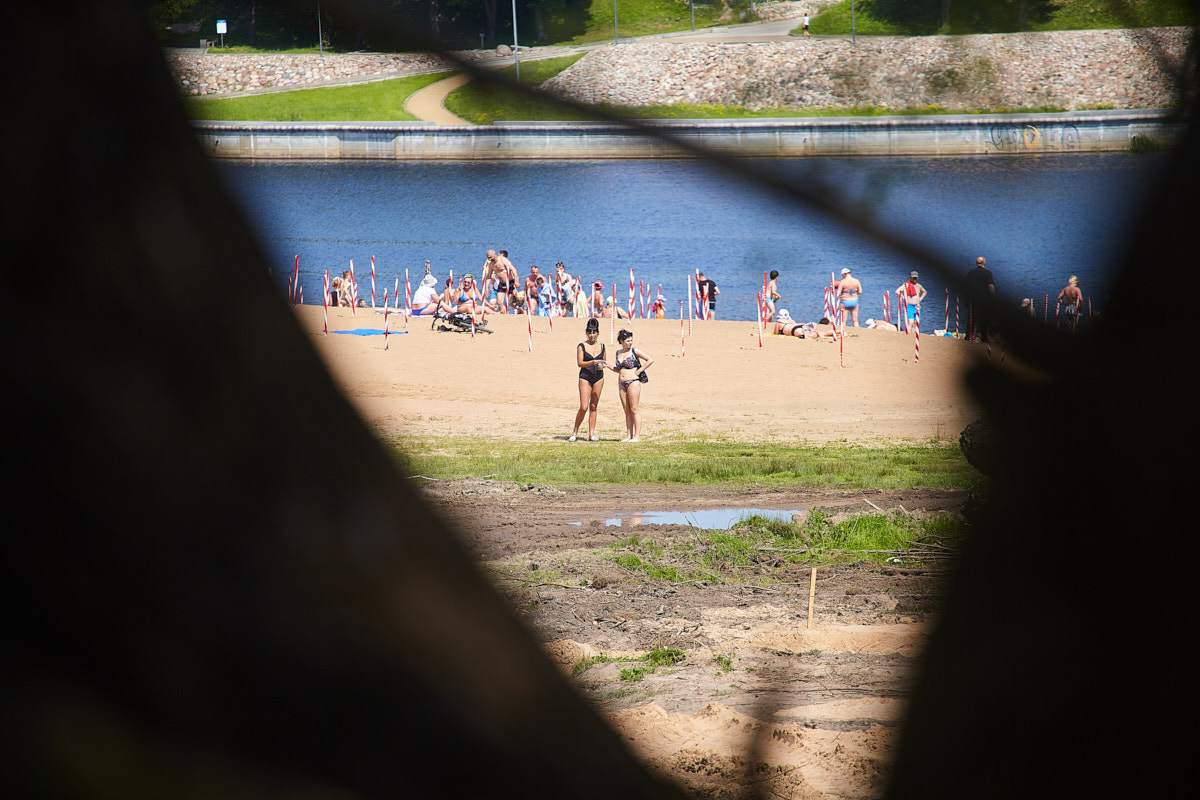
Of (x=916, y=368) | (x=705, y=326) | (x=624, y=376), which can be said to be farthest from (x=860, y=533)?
(x=705, y=326)

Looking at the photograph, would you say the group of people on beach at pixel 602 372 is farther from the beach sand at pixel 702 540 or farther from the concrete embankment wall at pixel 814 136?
the concrete embankment wall at pixel 814 136

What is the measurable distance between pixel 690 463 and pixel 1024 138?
11772mm

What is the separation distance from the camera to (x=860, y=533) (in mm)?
9562

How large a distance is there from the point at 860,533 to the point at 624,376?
16.8 feet

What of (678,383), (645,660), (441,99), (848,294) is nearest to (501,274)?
(678,383)

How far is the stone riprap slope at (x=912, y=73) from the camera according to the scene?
3.15 feet

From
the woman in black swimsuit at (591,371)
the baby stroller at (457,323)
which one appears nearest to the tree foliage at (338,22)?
the woman in black swimsuit at (591,371)

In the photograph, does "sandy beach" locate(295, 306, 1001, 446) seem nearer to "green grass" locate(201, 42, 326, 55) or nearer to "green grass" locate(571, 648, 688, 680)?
"green grass" locate(571, 648, 688, 680)

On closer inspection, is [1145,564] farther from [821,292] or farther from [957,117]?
[821,292]

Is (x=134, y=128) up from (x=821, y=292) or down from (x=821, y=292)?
up

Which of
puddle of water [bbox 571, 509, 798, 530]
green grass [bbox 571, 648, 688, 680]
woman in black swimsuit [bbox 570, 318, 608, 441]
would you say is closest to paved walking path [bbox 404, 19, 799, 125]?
green grass [bbox 571, 648, 688, 680]

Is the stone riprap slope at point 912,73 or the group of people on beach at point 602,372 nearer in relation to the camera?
the stone riprap slope at point 912,73

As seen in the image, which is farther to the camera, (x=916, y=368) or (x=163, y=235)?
(x=916, y=368)

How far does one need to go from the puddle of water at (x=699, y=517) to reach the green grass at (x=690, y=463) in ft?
4.04
